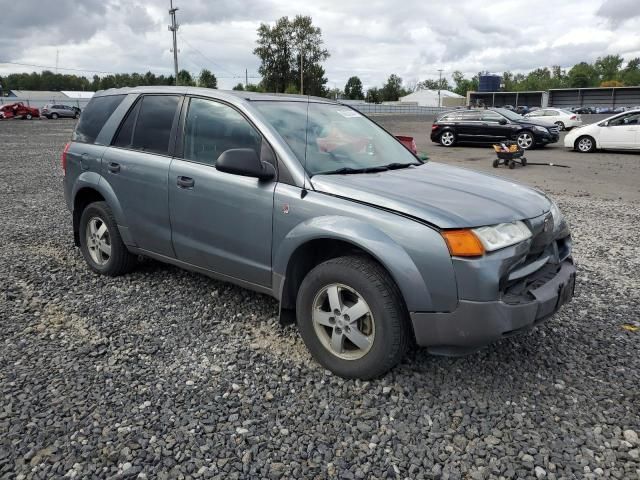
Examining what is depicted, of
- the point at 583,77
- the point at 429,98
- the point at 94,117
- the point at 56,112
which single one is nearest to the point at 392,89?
the point at 429,98

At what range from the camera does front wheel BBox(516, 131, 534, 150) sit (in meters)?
18.7

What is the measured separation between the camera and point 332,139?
3799 millimetres

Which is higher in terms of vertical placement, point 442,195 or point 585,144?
point 585,144

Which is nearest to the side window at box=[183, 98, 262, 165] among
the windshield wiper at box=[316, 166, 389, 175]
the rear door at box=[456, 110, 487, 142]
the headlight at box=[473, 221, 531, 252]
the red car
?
the windshield wiper at box=[316, 166, 389, 175]

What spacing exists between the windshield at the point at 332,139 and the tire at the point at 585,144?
52.6 feet

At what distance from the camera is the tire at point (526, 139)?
18672mm

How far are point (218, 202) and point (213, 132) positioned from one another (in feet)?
1.89

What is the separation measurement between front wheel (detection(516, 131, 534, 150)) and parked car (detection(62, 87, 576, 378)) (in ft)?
52.3

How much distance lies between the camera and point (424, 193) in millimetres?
3129

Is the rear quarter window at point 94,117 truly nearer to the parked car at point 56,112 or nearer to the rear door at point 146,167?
the rear door at point 146,167

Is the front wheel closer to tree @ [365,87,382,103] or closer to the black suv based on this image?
the black suv

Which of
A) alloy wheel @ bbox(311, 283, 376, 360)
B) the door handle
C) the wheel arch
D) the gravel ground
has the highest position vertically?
the door handle

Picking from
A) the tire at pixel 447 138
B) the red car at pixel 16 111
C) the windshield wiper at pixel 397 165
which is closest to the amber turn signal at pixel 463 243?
the windshield wiper at pixel 397 165

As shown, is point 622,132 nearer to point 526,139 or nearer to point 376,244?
point 526,139
